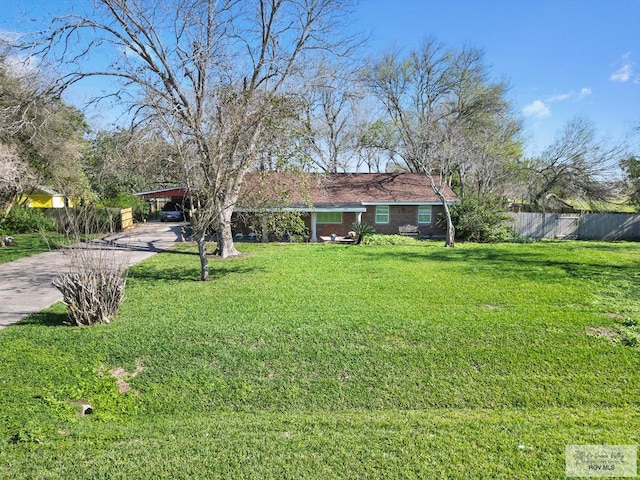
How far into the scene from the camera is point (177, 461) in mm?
3213

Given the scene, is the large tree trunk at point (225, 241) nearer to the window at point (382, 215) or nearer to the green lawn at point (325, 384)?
the green lawn at point (325, 384)

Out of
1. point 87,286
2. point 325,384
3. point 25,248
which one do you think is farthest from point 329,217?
point 325,384

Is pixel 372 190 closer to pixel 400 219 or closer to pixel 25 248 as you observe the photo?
pixel 400 219

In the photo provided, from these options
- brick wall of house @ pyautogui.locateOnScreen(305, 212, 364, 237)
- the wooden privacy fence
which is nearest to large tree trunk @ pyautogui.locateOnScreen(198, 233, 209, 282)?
brick wall of house @ pyautogui.locateOnScreen(305, 212, 364, 237)

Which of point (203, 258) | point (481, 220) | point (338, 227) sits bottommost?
point (203, 258)

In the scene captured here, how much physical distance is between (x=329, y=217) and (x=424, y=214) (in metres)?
5.64

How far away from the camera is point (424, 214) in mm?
21906

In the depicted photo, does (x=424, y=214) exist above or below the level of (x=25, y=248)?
above

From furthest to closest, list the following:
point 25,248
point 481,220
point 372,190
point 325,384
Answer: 1. point 372,190
2. point 481,220
3. point 25,248
4. point 325,384

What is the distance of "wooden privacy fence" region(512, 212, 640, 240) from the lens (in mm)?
22078

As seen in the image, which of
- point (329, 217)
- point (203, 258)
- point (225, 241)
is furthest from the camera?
point (329, 217)

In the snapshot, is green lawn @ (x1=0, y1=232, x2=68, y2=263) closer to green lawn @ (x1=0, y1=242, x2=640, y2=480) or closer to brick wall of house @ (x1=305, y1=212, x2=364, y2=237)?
green lawn @ (x1=0, y1=242, x2=640, y2=480)

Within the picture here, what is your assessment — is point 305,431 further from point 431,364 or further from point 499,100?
point 499,100

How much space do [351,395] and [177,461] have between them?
2.01 metres
